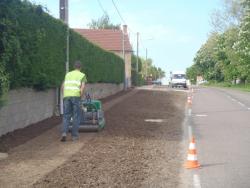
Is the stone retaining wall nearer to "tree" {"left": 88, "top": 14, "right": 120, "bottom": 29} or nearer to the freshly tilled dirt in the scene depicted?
the freshly tilled dirt

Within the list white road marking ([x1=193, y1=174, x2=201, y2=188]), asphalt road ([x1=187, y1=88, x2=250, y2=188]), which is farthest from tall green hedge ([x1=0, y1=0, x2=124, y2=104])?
white road marking ([x1=193, y1=174, x2=201, y2=188])

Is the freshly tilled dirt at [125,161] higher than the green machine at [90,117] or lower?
lower

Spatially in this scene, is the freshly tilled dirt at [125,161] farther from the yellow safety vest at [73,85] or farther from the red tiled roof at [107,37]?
the red tiled roof at [107,37]

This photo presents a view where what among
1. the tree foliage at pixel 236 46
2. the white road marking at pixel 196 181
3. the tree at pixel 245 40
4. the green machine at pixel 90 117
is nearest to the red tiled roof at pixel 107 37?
the tree foliage at pixel 236 46

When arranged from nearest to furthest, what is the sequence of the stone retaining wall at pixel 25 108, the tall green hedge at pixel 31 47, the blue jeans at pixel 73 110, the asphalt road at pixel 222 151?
the asphalt road at pixel 222 151 < the tall green hedge at pixel 31 47 < the blue jeans at pixel 73 110 < the stone retaining wall at pixel 25 108

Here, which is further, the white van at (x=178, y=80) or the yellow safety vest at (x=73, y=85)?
the white van at (x=178, y=80)

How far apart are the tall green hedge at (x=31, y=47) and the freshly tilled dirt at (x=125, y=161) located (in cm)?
250

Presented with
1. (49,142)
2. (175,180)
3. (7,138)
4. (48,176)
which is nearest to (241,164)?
(175,180)

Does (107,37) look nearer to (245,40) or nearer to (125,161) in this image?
(245,40)

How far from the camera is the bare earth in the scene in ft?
31.7

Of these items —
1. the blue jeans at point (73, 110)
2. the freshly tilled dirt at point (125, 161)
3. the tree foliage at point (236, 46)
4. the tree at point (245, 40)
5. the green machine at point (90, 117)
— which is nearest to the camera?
the freshly tilled dirt at point (125, 161)

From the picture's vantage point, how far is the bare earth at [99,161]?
9.67 m

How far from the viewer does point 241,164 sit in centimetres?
1162

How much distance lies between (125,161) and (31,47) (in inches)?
236
